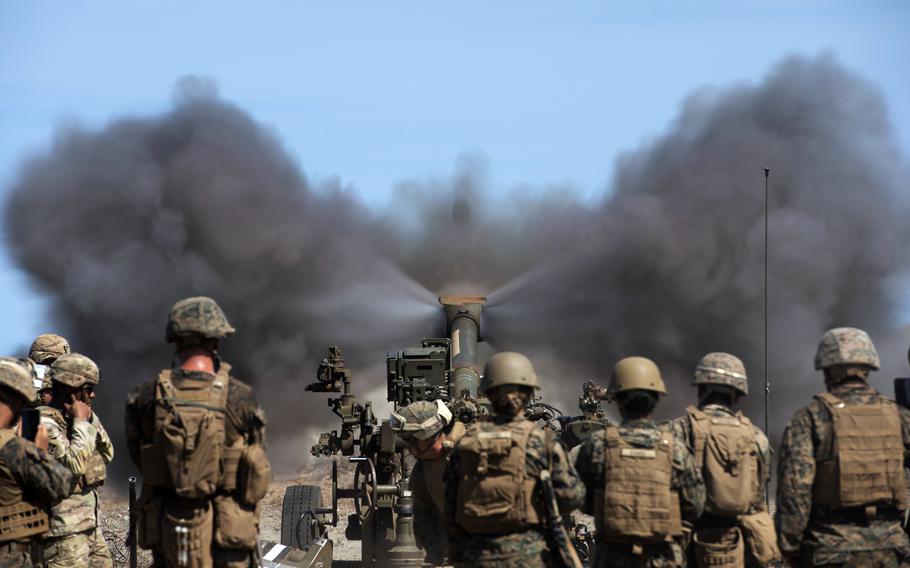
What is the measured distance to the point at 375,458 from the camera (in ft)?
42.2

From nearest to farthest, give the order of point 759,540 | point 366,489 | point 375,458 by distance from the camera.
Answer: point 759,540 → point 366,489 → point 375,458

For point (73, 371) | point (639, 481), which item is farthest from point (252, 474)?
point (73, 371)

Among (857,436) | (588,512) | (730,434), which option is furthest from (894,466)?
(588,512)

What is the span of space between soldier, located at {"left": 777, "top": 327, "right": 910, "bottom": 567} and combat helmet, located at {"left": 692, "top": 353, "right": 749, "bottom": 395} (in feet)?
1.84

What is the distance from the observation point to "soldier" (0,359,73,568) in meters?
6.71

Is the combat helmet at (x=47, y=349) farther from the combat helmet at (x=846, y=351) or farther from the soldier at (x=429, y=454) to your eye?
the combat helmet at (x=846, y=351)

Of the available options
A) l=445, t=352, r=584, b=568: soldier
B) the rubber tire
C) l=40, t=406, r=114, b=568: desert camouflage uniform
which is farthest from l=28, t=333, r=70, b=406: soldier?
l=445, t=352, r=584, b=568: soldier

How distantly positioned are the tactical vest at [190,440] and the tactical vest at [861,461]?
3000 millimetres

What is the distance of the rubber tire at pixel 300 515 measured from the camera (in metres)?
13.1

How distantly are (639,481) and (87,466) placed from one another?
3677 millimetres

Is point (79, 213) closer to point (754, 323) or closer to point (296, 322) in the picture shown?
point (296, 322)

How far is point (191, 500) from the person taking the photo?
7.02 metres

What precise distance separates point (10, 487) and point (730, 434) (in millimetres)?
3749

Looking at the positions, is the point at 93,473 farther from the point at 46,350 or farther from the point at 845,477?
the point at 845,477
